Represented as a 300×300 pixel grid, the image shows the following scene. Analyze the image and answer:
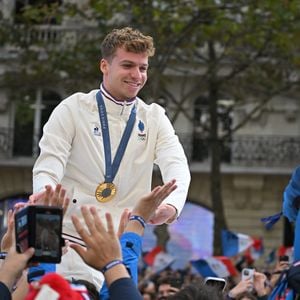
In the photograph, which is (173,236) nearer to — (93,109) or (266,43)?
(266,43)

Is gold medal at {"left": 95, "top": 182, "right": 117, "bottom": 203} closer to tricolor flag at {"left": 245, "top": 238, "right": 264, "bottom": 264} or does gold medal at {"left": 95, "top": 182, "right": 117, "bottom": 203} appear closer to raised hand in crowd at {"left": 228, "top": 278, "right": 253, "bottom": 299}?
raised hand in crowd at {"left": 228, "top": 278, "right": 253, "bottom": 299}

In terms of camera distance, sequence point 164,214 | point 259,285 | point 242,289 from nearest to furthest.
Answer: point 164,214 → point 259,285 → point 242,289

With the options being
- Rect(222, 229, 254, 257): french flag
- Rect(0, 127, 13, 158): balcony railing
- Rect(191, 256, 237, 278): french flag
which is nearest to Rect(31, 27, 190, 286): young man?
Rect(191, 256, 237, 278): french flag

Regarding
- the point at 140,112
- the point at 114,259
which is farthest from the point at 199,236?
the point at 114,259

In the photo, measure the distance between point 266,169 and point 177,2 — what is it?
1273cm

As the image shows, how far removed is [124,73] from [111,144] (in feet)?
1.52

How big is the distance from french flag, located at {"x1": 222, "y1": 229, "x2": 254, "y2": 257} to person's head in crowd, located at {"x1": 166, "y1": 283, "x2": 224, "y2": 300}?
11500 mm

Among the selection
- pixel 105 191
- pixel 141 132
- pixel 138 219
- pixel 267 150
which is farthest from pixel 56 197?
pixel 267 150

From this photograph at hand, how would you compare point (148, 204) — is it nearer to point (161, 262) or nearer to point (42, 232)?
point (42, 232)

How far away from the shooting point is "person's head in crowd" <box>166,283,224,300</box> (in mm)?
4488

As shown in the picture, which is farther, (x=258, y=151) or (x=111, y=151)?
(x=258, y=151)

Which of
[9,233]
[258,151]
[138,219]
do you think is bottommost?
[258,151]

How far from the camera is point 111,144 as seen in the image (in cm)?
628

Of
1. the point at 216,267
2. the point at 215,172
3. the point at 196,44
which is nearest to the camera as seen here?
the point at 216,267
